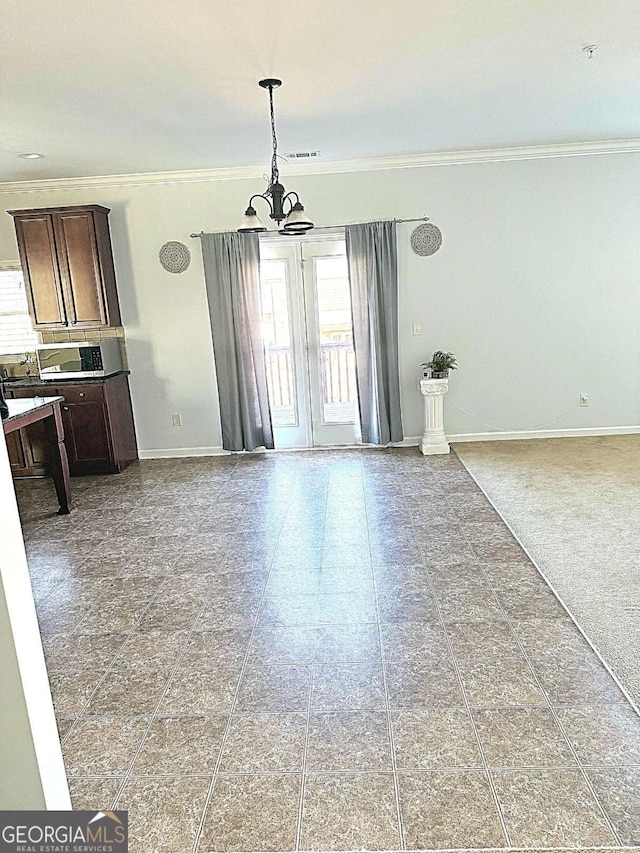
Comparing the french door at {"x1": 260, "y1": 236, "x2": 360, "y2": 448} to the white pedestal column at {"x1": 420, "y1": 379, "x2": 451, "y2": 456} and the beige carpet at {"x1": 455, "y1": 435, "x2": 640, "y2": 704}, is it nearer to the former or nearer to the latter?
the white pedestal column at {"x1": 420, "y1": 379, "x2": 451, "y2": 456}

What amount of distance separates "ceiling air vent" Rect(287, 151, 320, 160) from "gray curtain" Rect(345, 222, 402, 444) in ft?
2.32

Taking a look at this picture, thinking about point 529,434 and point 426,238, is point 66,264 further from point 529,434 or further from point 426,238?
point 529,434

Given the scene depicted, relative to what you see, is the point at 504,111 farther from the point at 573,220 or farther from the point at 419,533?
the point at 419,533

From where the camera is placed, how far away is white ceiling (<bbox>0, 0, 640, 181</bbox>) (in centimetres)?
264

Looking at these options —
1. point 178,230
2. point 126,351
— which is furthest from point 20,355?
point 178,230

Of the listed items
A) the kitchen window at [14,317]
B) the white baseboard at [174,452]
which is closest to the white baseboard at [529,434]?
the white baseboard at [174,452]

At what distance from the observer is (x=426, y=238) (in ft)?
19.2

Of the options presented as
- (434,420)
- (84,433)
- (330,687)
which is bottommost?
(330,687)

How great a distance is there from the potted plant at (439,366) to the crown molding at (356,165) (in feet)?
5.72

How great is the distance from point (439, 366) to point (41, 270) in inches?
147

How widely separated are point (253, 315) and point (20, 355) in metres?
2.34

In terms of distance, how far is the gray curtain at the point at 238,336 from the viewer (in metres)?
5.87

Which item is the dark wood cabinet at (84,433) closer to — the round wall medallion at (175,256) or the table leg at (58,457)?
the table leg at (58,457)

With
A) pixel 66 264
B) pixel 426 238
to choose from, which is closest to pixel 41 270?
pixel 66 264
